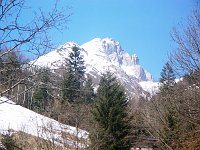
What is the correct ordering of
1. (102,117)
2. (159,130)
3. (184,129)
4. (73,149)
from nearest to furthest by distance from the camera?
(73,149) → (184,129) → (159,130) → (102,117)

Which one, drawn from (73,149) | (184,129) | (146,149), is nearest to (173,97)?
(184,129)

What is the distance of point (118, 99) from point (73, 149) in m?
16.0

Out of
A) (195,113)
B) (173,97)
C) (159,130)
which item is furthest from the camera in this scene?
(159,130)

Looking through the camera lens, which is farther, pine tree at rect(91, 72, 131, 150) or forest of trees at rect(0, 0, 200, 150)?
pine tree at rect(91, 72, 131, 150)

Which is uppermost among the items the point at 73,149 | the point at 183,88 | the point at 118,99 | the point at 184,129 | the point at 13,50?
the point at 118,99

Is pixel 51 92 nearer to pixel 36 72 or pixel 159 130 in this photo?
pixel 36 72

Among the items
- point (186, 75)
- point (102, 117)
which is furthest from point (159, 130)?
point (186, 75)

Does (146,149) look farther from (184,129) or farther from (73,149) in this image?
(73,149)

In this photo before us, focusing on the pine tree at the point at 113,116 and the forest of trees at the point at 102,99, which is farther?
the pine tree at the point at 113,116

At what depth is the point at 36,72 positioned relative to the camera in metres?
4.76

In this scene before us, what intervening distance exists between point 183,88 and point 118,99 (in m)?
7.75

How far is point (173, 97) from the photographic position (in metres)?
18.7

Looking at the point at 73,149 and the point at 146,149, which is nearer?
the point at 73,149

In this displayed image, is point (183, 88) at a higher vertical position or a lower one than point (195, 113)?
higher
